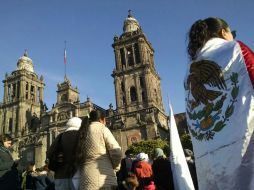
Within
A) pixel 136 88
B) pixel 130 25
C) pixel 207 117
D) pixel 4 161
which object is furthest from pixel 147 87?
pixel 207 117

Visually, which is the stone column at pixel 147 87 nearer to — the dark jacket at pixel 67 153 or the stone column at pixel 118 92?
the stone column at pixel 118 92

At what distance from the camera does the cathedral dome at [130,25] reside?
51.6 m

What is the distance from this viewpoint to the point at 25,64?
60531 mm

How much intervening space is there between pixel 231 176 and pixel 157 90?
45963 mm

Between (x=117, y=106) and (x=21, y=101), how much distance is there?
1878 centimetres

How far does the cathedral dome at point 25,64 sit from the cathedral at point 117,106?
4.86 feet

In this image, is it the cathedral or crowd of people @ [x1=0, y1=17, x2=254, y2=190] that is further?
the cathedral

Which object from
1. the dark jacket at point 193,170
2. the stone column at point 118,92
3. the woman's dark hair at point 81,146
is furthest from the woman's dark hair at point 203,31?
the stone column at point 118,92

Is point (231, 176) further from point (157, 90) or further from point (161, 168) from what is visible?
point (157, 90)

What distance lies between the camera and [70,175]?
536 cm

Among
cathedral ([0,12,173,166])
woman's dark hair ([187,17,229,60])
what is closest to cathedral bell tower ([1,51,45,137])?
cathedral ([0,12,173,166])

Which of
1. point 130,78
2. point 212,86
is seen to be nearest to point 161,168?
point 212,86

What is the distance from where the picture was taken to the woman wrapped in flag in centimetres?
246

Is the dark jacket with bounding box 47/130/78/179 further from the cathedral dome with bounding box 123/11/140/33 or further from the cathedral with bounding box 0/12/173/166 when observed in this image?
the cathedral dome with bounding box 123/11/140/33
